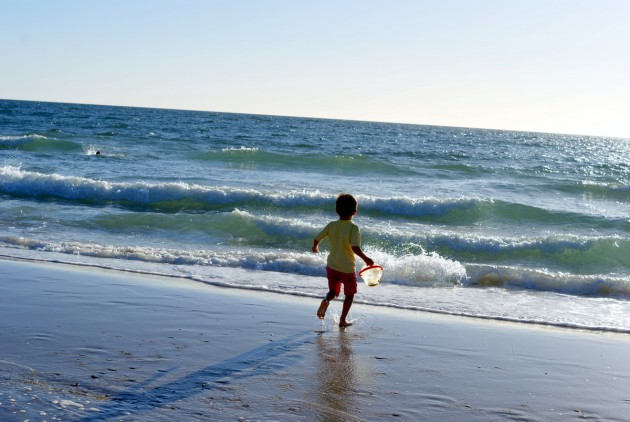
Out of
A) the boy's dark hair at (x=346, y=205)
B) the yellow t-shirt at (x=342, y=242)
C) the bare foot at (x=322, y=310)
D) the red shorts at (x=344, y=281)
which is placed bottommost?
the bare foot at (x=322, y=310)

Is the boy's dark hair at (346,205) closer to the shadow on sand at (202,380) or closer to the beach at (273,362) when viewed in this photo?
the beach at (273,362)

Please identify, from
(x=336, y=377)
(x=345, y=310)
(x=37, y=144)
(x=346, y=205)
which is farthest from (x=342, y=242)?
(x=37, y=144)

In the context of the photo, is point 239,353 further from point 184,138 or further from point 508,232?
point 184,138

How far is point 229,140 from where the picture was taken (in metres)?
39.6

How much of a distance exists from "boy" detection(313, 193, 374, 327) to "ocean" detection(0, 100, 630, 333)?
5.36 ft

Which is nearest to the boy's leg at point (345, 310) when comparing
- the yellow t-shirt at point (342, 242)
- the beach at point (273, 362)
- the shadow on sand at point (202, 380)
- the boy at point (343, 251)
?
the boy at point (343, 251)

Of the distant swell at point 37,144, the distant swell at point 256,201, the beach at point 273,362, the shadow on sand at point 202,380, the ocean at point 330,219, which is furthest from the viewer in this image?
the distant swell at point 37,144

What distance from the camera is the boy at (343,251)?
709 centimetres

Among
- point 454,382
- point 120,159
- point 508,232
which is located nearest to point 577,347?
point 454,382

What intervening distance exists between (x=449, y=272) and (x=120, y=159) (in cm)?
2073

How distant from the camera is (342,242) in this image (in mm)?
7121

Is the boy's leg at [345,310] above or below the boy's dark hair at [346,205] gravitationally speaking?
below

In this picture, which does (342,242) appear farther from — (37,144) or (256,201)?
(37,144)

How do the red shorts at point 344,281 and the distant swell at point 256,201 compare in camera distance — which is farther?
the distant swell at point 256,201
